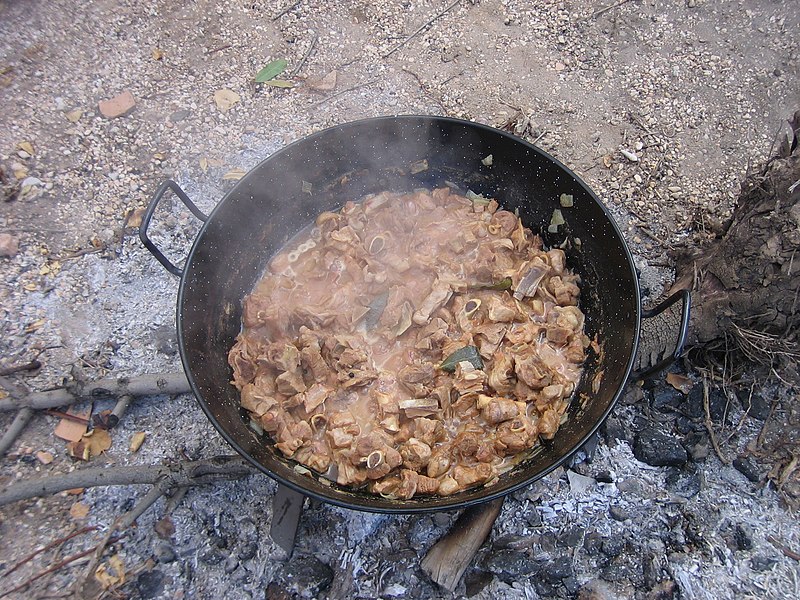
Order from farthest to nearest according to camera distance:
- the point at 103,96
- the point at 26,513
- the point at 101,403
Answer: the point at 103,96
the point at 101,403
the point at 26,513

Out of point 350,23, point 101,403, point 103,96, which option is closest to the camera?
point 101,403

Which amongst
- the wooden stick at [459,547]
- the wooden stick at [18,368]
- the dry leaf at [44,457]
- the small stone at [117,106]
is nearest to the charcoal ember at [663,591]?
the wooden stick at [459,547]

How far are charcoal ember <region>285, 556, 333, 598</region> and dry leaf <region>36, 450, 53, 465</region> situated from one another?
6.00ft

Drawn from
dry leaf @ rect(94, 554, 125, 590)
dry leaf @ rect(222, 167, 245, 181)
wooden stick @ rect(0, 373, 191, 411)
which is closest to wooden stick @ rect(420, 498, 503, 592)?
dry leaf @ rect(94, 554, 125, 590)

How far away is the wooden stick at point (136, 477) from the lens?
10.9 feet

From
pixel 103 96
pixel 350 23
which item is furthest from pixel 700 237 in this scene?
pixel 103 96

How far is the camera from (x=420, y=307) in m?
3.51

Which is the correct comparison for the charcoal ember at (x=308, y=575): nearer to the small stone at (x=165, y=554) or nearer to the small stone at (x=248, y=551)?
the small stone at (x=248, y=551)

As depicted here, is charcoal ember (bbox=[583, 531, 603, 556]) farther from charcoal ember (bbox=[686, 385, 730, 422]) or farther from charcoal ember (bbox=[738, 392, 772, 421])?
charcoal ember (bbox=[738, 392, 772, 421])

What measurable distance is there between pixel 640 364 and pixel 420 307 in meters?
1.57

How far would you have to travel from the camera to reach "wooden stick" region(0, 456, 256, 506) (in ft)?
10.9

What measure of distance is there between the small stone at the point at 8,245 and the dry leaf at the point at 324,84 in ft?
9.32

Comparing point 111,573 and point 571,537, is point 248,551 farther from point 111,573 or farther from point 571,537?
point 571,537

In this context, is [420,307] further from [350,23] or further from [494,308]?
[350,23]
